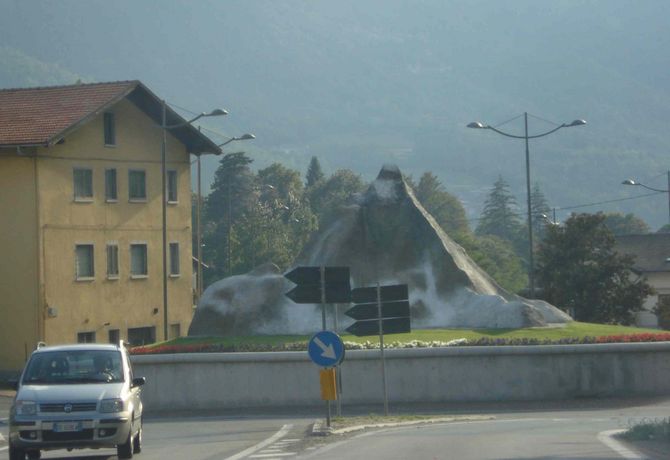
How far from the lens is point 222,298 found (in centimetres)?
3797

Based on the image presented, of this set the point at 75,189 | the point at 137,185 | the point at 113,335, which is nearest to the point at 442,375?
the point at 113,335

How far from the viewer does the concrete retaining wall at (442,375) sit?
28.5 metres

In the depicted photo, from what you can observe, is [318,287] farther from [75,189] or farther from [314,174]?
[314,174]

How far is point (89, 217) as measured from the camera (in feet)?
156

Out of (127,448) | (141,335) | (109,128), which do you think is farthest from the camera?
(141,335)

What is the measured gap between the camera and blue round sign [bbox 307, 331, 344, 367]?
1991 cm

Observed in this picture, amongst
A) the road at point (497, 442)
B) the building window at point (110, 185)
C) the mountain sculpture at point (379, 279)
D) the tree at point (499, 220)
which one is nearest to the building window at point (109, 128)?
the building window at point (110, 185)

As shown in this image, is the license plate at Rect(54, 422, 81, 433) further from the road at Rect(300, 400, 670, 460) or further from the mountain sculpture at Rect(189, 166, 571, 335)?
the mountain sculpture at Rect(189, 166, 571, 335)

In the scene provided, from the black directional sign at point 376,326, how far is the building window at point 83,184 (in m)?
25.4

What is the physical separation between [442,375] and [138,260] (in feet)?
80.5

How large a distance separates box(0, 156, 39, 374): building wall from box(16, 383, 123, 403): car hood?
29.1m

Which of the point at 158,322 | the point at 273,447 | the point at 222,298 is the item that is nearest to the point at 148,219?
the point at 158,322

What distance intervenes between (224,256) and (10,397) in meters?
49.9

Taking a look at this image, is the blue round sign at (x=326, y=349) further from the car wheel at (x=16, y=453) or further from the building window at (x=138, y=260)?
the building window at (x=138, y=260)
